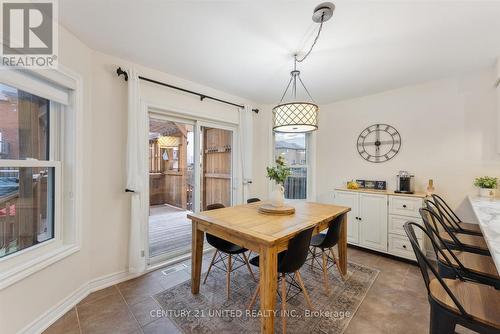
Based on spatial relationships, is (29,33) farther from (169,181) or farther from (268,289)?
(268,289)

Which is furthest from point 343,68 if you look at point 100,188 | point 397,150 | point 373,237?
point 100,188

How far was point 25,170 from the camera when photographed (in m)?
1.77

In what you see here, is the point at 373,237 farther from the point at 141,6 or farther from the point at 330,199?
the point at 141,6

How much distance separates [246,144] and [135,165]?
A: 1.87 meters

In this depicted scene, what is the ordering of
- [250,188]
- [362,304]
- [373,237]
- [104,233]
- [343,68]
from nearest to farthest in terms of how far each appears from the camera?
[362,304] < [104,233] < [343,68] < [373,237] < [250,188]

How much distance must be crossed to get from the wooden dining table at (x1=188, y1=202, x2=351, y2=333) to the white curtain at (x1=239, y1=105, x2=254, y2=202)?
1178 mm

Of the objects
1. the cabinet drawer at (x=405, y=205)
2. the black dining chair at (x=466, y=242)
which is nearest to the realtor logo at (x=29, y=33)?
the black dining chair at (x=466, y=242)

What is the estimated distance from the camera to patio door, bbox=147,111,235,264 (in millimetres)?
3039

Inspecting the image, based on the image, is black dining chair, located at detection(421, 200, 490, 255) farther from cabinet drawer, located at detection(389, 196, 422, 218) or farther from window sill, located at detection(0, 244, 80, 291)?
window sill, located at detection(0, 244, 80, 291)

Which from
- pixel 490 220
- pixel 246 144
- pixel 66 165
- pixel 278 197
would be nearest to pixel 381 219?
pixel 490 220

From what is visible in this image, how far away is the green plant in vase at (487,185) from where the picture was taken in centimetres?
252

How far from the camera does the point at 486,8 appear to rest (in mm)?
1609

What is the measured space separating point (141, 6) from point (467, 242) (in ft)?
11.1

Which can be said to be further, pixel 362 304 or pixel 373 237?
pixel 373 237
